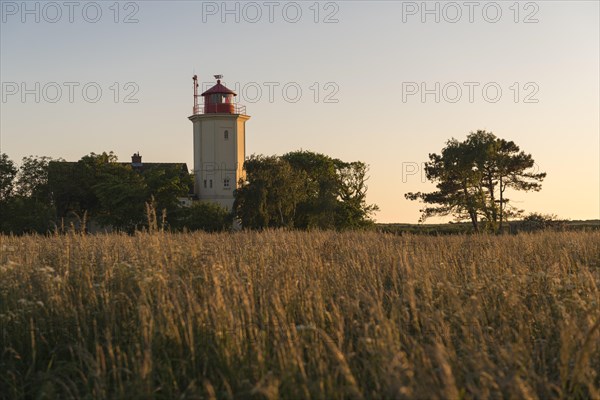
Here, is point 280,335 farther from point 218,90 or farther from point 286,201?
point 218,90

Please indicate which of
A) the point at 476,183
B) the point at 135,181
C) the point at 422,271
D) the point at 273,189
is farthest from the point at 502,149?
the point at 422,271

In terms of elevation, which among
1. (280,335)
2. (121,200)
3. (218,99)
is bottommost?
(280,335)

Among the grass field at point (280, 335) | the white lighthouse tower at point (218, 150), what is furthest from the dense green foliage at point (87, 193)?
the grass field at point (280, 335)

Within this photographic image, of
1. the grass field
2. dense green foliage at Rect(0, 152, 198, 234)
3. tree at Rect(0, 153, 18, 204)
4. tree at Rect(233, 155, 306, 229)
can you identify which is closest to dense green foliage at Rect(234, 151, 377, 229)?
tree at Rect(233, 155, 306, 229)

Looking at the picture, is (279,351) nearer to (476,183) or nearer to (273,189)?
(273,189)

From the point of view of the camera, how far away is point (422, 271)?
8.41 metres

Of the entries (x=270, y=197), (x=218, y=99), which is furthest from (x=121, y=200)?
(x=218, y=99)

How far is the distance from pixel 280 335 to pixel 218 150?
56.0 m

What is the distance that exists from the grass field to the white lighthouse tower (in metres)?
52.1

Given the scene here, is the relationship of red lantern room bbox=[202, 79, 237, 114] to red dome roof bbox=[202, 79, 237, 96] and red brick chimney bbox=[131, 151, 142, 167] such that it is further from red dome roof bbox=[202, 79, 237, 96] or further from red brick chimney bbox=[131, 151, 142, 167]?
red brick chimney bbox=[131, 151, 142, 167]

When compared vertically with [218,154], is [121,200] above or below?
below

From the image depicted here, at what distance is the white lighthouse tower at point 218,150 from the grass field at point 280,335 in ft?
171

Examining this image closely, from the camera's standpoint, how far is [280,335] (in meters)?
5.56

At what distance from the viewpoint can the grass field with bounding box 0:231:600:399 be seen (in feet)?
15.2
